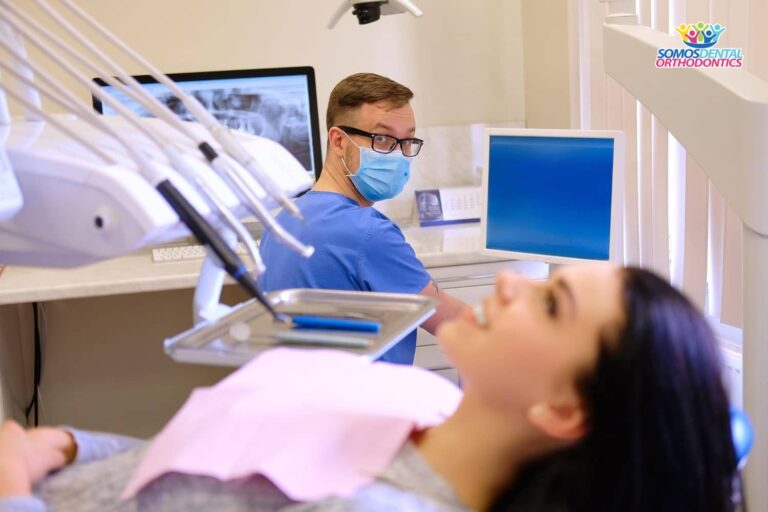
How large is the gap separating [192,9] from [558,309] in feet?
7.35

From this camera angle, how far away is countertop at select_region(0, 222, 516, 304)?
7.13 ft

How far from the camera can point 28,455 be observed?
3.13ft

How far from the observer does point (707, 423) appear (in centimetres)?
86

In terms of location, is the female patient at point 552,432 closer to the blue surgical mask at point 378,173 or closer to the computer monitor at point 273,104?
the blue surgical mask at point 378,173

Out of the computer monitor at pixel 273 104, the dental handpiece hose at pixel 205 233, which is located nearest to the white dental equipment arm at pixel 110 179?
the dental handpiece hose at pixel 205 233

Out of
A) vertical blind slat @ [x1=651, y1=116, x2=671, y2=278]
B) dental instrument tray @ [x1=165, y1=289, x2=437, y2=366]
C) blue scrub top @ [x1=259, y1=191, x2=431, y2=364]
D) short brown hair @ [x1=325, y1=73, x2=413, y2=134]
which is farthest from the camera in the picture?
vertical blind slat @ [x1=651, y1=116, x2=671, y2=278]

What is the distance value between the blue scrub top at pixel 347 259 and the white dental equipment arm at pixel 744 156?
65 centimetres

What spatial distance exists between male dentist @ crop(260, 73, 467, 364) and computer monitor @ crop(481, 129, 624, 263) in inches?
8.8

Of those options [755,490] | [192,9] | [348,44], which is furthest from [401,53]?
[755,490]

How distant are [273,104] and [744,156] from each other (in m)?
1.83

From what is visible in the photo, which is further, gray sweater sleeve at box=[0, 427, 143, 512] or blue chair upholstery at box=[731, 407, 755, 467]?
gray sweater sleeve at box=[0, 427, 143, 512]

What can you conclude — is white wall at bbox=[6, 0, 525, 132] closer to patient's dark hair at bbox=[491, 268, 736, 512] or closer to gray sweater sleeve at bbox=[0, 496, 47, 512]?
gray sweater sleeve at bbox=[0, 496, 47, 512]

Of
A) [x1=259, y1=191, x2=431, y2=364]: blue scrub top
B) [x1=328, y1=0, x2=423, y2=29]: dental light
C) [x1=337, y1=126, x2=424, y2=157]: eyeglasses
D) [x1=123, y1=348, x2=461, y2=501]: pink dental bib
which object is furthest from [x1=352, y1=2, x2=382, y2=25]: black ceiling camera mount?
[x1=123, y1=348, x2=461, y2=501]: pink dental bib

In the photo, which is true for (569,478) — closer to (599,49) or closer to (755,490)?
(755,490)
